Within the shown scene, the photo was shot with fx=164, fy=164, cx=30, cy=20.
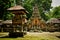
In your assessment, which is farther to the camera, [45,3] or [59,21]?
[45,3]

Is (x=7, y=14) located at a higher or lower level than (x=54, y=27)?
higher

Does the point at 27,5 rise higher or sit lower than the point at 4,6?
higher

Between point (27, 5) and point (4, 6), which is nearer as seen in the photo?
point (4, 6)

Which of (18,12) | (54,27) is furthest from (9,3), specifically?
(18,12)

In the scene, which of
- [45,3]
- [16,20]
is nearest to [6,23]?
[16,20]

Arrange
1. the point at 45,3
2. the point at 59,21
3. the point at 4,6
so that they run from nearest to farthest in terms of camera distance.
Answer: the point at 4,6 < the point at 59,21 < the point at 45,3

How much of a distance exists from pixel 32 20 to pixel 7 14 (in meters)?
6.39

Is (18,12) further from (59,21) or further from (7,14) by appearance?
(59,21)

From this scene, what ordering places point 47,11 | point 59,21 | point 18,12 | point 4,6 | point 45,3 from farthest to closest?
point 47,11 < point 45,3 < point 59,21 < point 4,6 < point 18,12

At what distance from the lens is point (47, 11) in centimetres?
6462

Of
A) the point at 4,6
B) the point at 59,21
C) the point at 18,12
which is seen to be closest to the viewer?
the point at 18,12

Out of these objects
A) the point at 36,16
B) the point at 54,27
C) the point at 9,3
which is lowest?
the point at 54,27

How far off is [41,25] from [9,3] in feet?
30.8

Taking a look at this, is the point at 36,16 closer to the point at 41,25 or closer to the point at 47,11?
the point at 41,25
